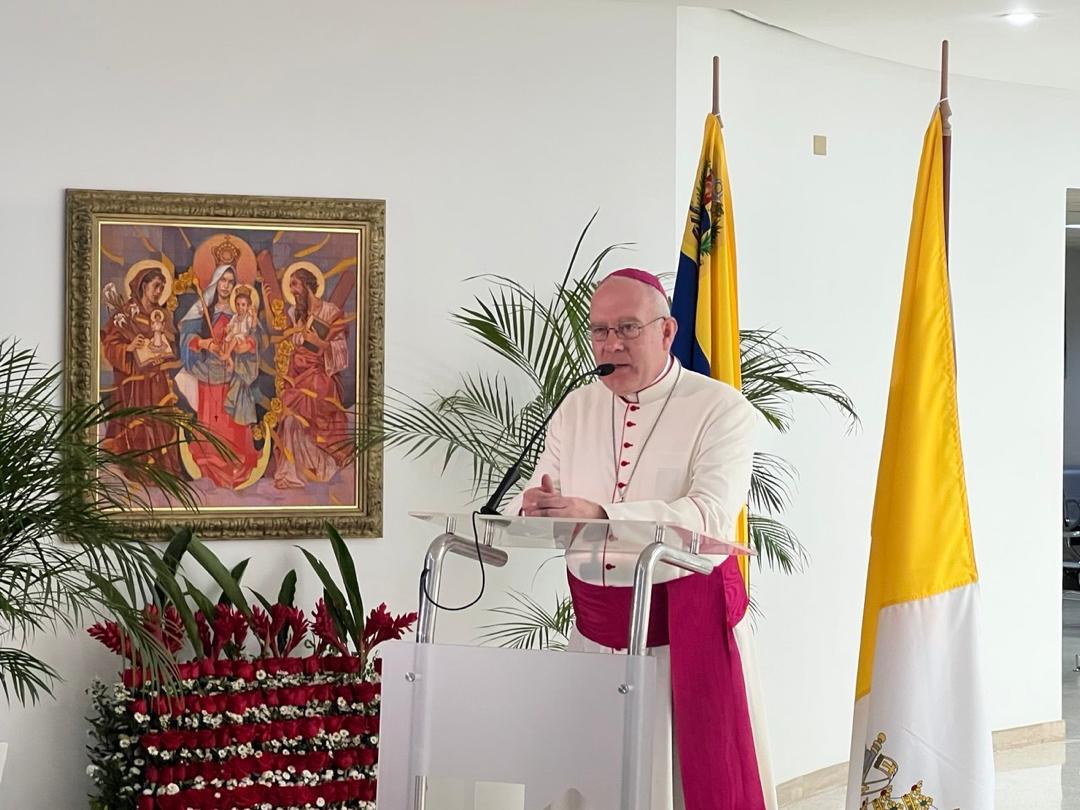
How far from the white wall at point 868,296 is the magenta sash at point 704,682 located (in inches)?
85.5

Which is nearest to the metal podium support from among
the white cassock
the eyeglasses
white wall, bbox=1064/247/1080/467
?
the white cassock

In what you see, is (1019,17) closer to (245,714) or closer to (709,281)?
(709,281)

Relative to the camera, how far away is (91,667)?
4262 millimetres

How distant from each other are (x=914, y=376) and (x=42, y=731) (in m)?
2.75

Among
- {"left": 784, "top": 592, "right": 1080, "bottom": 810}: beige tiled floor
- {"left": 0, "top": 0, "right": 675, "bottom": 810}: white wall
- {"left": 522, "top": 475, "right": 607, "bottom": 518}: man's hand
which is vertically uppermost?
{"left": 0, "top": 0, "right": 675, "bottom": 810}: white wall

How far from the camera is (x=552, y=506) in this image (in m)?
2.56

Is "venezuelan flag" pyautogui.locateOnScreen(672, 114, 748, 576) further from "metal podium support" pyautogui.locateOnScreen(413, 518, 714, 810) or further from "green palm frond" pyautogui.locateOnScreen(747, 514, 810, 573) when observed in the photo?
"metal podium support" pyautogui.locateOnScreen(413, 518, 714, 810)

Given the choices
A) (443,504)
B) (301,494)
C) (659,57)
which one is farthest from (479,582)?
(659,57)

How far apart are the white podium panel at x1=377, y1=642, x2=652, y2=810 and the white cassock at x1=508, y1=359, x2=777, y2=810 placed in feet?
1.66

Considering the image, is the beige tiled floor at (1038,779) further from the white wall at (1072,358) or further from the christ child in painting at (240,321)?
the white wall at (1072,358)

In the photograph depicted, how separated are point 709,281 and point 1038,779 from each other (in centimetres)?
280

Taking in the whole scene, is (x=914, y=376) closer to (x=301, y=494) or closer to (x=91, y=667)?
(x=301, y=494)

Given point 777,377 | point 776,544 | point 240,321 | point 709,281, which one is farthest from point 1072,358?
point 240,321

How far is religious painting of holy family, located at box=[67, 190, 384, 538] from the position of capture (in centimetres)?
430
